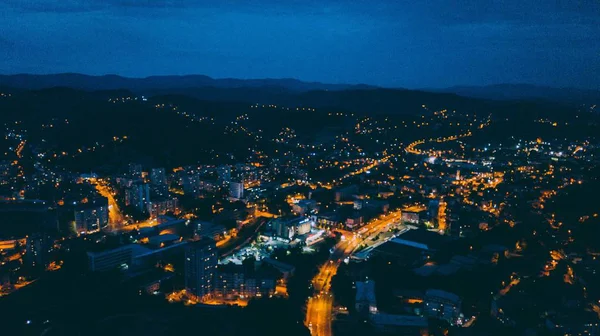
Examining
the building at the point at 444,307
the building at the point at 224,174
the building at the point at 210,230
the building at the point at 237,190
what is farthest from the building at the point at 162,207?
the building at the point at 444,307

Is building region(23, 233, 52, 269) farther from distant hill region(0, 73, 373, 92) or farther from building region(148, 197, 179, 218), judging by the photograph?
distant hill region(0, 73, 373, 92)

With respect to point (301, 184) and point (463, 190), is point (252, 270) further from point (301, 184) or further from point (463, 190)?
point (463, 190)

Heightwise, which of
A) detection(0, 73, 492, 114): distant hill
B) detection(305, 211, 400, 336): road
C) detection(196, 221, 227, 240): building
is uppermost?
detection(0, 73, 492, 114): distant hill

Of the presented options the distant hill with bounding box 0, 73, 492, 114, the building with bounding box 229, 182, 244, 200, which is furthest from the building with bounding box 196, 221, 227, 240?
the distant hill with bounding box 0, 73, 492, 114

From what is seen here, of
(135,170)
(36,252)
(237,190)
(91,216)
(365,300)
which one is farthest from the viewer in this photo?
(135,170)

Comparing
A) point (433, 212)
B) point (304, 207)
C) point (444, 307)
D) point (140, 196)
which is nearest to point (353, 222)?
point (304, 207)

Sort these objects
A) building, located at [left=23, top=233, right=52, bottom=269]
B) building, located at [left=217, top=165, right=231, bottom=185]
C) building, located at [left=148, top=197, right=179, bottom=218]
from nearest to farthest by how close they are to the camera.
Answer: building, located at [left=23, top=233, right=52, bottom=269] → building, located at [left=148, top=197, right=179, bottom=218] → building, located at [left=217, top=165, right=231, bottom=185]

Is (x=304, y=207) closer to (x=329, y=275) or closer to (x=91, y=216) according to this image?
(x=329, y=275)

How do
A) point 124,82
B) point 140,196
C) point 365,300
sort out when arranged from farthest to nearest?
point 124,82
point 140,196
point 365,300
